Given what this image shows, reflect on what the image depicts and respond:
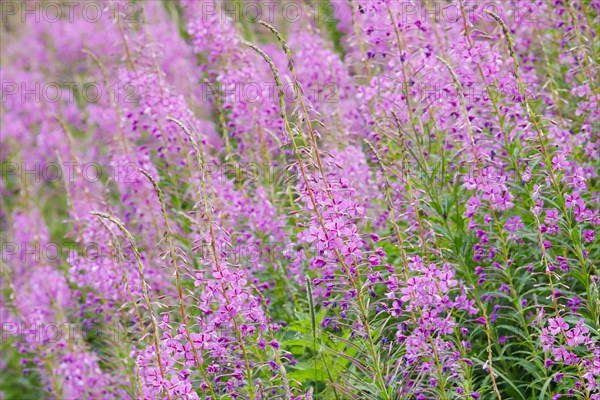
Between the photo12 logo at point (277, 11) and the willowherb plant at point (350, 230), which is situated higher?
the photo12 logo at point (277, 11)

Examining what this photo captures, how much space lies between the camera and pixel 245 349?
13.3 feet

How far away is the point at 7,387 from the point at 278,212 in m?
3.64

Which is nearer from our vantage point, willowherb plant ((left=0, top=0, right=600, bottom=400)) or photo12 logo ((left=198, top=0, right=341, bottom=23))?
willowherb plant ((left=0, top=0, right=600, bottom=400))

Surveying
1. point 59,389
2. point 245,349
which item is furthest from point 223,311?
point 59,389

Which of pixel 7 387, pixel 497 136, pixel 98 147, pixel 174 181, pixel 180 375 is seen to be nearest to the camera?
pixel 180 375

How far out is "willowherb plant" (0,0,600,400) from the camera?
3934 mm

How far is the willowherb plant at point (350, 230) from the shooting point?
3.93 m

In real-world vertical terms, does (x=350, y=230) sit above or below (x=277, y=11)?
below

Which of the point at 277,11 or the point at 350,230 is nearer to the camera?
the point at 350,230

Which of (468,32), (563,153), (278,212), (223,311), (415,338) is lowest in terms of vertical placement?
(415,338)

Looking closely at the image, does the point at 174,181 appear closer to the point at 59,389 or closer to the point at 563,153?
the point at 59,389

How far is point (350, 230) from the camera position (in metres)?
3.74

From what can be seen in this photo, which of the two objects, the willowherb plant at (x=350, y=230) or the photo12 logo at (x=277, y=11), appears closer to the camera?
the willowherb plant at (x=350, y=230)

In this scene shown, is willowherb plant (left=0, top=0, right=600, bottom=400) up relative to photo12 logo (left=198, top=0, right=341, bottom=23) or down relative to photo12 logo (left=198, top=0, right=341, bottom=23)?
down
